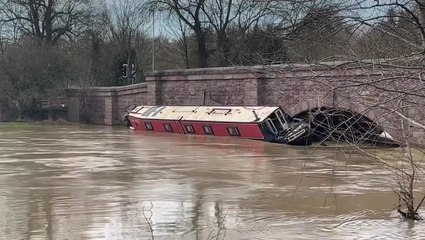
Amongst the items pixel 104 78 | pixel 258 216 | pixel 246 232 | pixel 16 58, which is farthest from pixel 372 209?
pixel 104 78

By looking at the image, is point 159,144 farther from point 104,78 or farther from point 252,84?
point 104,78

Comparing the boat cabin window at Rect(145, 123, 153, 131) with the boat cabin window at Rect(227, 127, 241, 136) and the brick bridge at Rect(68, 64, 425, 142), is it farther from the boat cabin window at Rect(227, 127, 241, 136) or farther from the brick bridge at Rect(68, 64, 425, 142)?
the boat cabin window at Rect(227, 127, 241, 136)

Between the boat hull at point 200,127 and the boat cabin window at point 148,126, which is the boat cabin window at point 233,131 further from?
the boat cabin window at point 148,126

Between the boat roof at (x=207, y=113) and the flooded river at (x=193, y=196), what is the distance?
688 cm

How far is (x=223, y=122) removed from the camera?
109ft

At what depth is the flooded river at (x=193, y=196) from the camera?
10.1m

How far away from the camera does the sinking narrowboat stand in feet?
99.6

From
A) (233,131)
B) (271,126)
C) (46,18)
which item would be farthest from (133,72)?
(271,126)

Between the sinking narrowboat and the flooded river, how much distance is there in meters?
5.42

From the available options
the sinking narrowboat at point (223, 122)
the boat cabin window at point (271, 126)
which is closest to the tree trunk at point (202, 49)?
the sinking narrowboat at point (223, 122)

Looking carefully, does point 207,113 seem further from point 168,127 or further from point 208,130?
point 168,127

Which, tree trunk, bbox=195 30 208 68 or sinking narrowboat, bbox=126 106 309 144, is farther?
tree trunk, bbox=195 30 208 68

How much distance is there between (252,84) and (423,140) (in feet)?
57.1

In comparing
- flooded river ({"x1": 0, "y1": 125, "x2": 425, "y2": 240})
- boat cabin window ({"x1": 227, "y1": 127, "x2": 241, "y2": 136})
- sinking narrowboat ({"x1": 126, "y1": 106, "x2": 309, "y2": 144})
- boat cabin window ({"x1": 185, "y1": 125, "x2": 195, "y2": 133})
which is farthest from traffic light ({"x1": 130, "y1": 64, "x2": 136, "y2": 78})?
flooded river ({"x1": 0, "y1": 125, "x2": 425, "y2": 240})
